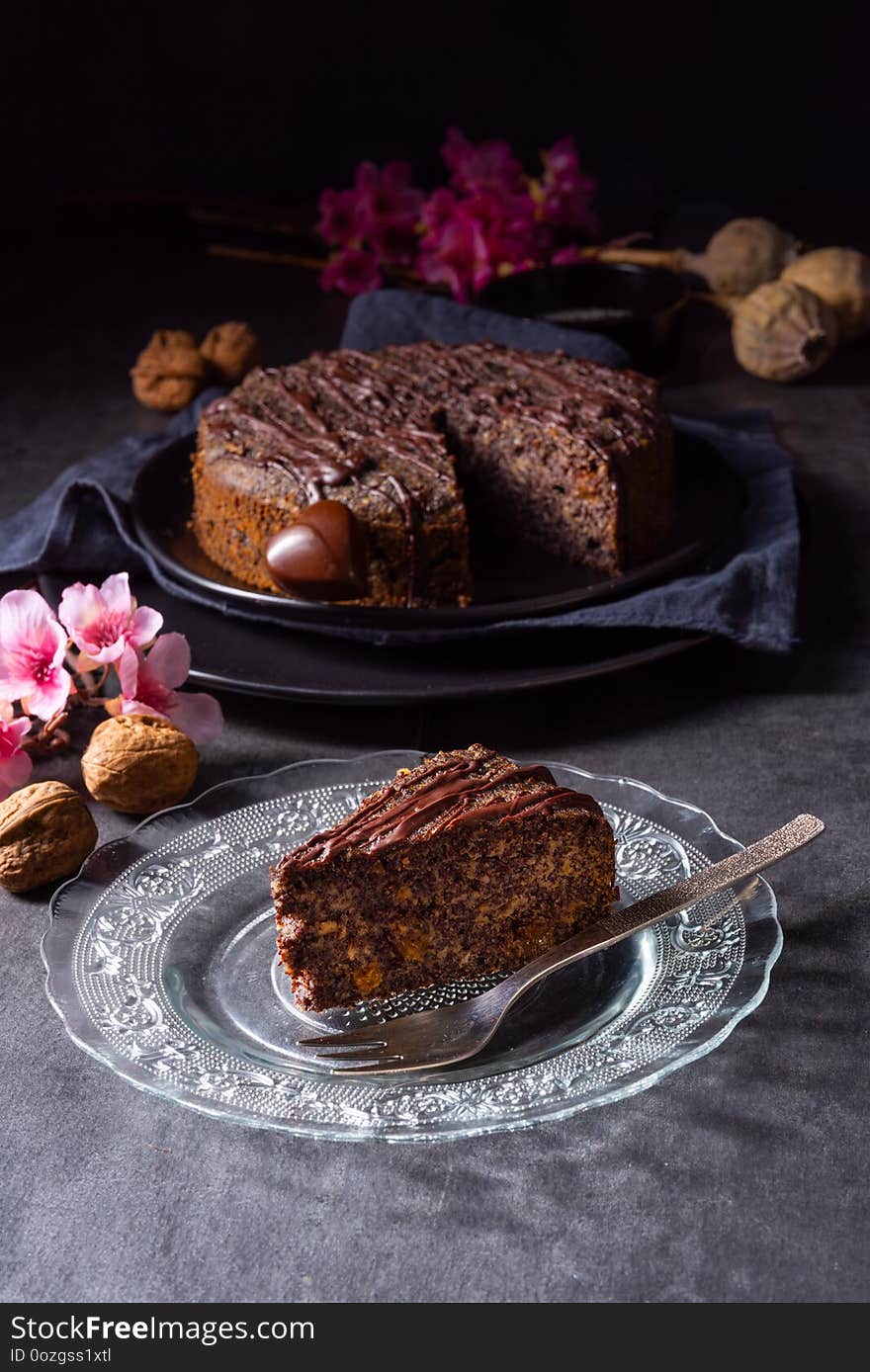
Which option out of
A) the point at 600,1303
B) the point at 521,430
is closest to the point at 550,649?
the point at 521,430

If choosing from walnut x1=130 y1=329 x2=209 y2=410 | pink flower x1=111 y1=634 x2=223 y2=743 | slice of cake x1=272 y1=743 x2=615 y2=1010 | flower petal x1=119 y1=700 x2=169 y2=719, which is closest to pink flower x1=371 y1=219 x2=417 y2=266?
walnut x1=130 y1=329 x2=209 y2=410

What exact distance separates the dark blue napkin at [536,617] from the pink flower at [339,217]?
76 cm

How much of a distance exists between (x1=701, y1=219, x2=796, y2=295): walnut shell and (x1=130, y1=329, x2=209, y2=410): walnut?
174cm

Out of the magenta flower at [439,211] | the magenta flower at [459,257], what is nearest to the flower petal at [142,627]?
the magenta flower at [459,257]

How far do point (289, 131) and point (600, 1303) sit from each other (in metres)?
5.48

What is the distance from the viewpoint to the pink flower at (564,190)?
5.09 m

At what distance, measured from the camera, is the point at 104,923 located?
2232mm

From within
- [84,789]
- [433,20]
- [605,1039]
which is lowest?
[84,789]

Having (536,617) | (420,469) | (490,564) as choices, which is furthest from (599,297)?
(536,617)

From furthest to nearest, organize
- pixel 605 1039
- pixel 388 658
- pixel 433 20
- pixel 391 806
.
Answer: pixel 433 20
pixel 388 658
pixel 391 806
pixel 605 1039

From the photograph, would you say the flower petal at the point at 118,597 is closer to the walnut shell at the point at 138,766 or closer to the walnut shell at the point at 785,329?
the walnut shell at the point at 138,766

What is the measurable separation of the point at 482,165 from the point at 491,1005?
3.46 m

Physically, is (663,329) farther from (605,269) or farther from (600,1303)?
(600,1303)

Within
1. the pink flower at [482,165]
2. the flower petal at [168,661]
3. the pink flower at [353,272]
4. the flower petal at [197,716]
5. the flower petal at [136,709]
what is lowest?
the flower petal at [197,716]
